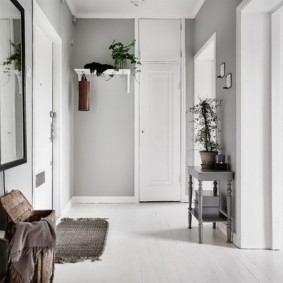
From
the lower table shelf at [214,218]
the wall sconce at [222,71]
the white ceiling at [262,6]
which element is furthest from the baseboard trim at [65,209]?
the white ceiling at [262,6]

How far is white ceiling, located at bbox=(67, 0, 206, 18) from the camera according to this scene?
501 centimetres

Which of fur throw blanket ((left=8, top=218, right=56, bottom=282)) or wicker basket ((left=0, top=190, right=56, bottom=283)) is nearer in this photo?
fur throw blanket ((left=8, top=218, right=56, bottom=282))

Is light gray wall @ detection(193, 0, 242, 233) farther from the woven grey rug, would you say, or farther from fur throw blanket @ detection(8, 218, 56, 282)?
fur throw blanket @ detection(8, 218, 56, 282)

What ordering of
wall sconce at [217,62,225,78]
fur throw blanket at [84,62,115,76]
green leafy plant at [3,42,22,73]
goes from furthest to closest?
fur throw blanket at [84,62,115,76]
wall sconce at [217,62,225,78]
green leafy plant at [3,42,22,73]

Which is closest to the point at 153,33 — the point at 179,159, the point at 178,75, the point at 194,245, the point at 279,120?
the point at 178,75

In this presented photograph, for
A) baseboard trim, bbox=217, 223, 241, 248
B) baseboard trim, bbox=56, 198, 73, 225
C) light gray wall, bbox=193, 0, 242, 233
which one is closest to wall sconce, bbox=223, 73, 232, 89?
light gray wall, bbox=193, 0, 242, 233

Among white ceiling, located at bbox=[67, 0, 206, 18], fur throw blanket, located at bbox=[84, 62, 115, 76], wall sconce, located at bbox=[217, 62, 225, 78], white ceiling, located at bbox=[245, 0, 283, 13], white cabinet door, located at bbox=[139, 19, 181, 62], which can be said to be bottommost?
wall sconce, located at bbox=[217, 62, 225, 78]

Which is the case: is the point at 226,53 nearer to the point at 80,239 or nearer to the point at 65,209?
the point at 80,239

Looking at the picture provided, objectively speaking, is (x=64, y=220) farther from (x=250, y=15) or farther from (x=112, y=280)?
(x=250, y=15)

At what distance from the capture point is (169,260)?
9.90ft

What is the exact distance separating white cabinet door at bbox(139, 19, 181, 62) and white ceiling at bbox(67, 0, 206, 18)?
112 mm

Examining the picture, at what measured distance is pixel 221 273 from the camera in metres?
2.74

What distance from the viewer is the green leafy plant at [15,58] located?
2.39 metres

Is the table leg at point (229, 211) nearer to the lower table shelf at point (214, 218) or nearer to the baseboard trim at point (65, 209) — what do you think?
the lower table shelf at point (214, 218)
